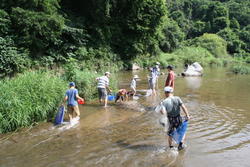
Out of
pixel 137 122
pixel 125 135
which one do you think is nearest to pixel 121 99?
pixel 137 122

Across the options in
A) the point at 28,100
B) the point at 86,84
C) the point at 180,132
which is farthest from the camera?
the point at 86,84

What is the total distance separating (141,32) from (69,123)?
17635 millimetres

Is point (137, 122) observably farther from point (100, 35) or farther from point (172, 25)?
point (172, 25)

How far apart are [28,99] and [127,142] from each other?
4058 millimetres

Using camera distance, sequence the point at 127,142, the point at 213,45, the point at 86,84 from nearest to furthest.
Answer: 1. the point at 127,142
2. the point at 86,84
3. the point at 213,45

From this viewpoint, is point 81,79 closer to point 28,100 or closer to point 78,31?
point 28,100

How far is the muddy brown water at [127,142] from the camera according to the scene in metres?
5.81

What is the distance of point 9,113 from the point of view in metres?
7.96

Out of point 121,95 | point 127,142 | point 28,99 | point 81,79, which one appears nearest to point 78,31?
point 81,79

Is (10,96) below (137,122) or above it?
above

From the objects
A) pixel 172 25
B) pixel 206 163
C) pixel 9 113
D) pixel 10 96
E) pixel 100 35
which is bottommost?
pixel 206 163

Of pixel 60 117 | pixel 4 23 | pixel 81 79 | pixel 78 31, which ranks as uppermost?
pixel 78 31

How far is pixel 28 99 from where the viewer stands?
28.5 feet

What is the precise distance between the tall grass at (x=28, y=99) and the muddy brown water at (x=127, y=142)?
0.38 m
